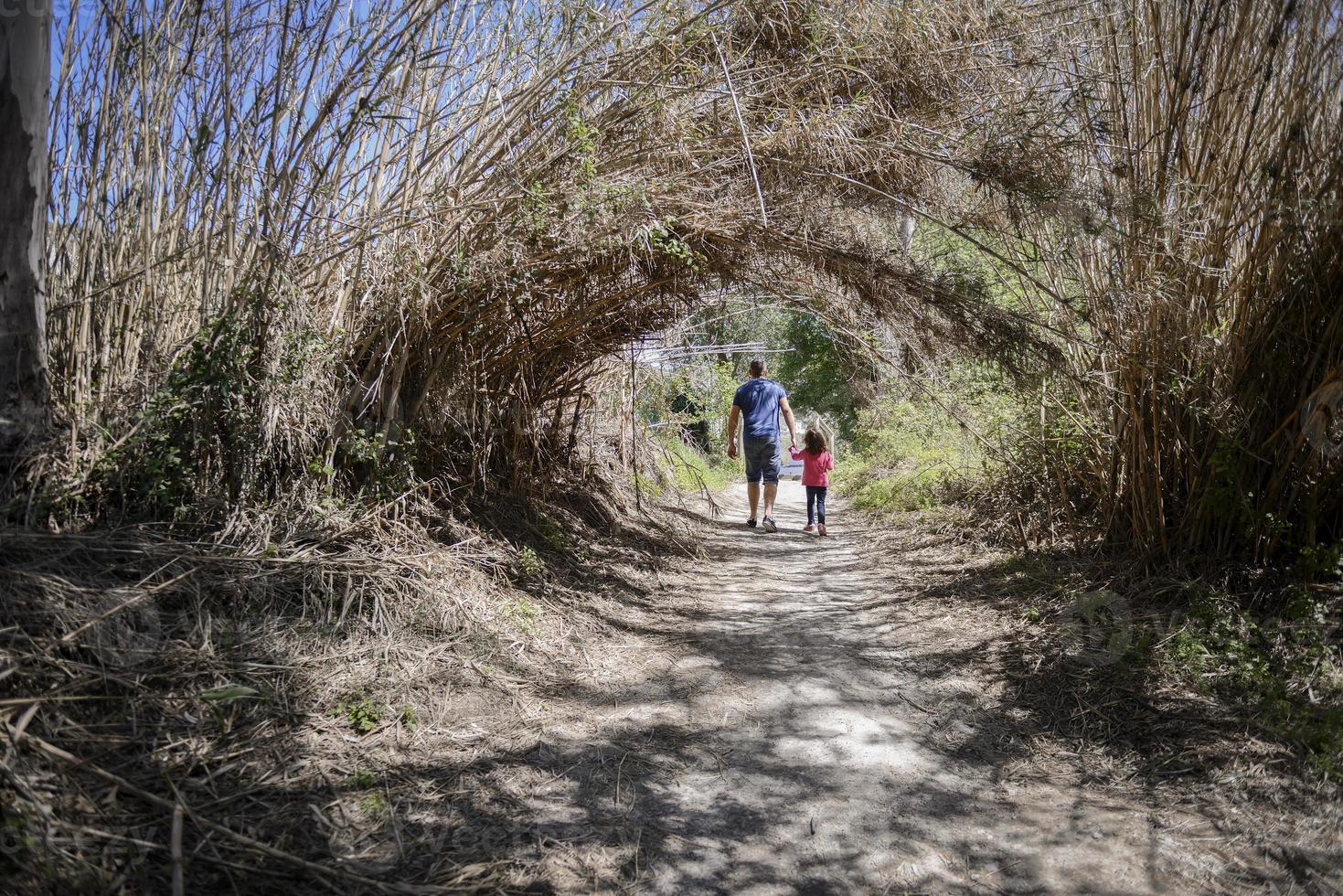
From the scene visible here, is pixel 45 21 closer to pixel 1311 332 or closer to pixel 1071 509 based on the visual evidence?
pixel 1311 332

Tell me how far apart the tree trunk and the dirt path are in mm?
2302

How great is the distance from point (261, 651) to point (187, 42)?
256 centimetres

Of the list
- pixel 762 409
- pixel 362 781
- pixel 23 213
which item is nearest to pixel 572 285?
pixel 23 213

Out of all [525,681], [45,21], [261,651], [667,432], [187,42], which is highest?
[187,42]

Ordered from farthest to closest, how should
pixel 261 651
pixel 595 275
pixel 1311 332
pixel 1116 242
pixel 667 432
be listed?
pixel 667 432 < pixel 595 275 < pixel 1116 242 < pixel 1311 332 < pixel 261 651

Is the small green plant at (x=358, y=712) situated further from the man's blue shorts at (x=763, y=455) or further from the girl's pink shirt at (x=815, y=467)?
the girl's pink shirt at (x=815, y=467)

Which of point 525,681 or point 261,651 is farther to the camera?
point 525,681

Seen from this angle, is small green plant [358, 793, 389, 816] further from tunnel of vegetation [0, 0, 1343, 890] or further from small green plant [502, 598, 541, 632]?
small green plant [502, 598, 541, 632]

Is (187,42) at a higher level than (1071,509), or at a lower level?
higher

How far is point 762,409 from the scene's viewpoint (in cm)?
797

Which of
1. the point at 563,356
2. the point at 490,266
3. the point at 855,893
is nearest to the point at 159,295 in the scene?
the point at 490,266

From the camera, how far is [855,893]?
209cm

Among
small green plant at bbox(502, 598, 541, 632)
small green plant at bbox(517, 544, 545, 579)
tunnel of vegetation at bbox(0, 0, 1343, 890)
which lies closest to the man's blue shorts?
tunnel of vegetation at bbox(0, 0, 1343, 890)

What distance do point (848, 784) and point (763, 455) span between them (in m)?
5.45
